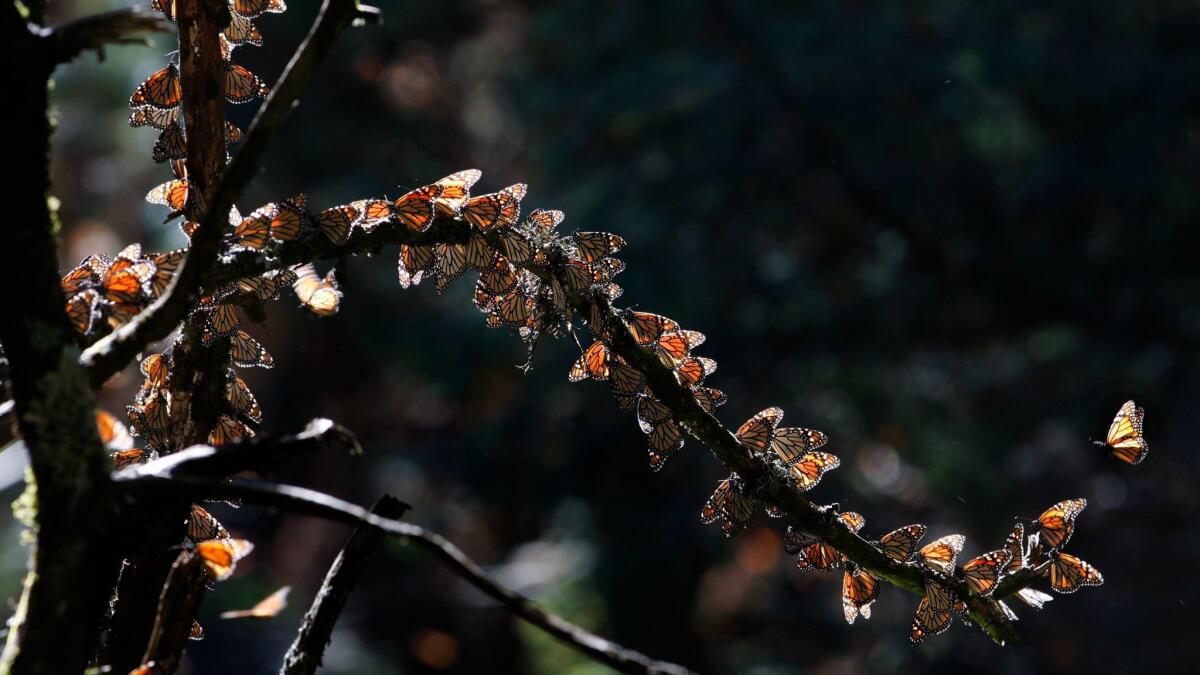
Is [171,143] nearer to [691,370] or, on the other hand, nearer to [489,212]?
[489,212]

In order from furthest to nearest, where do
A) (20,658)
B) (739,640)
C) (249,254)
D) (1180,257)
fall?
(739,640) → (1180,257) → (249,254) → (20,658)

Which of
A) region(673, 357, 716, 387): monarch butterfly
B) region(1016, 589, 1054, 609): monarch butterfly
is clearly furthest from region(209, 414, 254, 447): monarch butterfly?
region(1016, 589, 1054, 609): monarch butterfly

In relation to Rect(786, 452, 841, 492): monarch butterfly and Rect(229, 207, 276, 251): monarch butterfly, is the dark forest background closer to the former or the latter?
Rect(786, 452, 841, 492): monarch butterfly

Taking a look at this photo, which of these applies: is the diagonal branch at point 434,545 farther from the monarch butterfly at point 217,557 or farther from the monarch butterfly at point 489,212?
the monarch butterfly at point 489,212

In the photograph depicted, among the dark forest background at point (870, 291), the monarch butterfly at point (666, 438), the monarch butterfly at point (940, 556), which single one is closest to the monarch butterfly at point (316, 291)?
the monarch butterfly at point (666, 438)

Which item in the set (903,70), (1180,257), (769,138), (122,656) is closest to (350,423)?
(769,138)

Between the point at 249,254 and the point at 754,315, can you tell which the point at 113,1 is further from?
the point at 249,254

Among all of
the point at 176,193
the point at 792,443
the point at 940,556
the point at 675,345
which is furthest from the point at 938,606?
the point at 176,193
